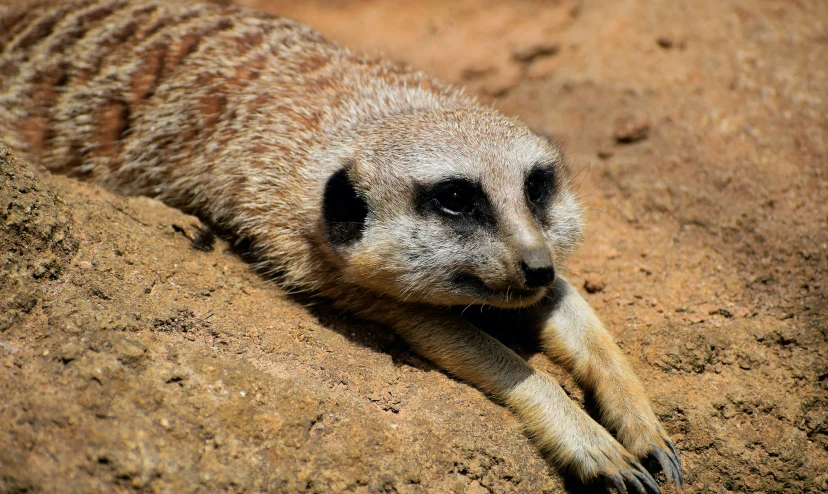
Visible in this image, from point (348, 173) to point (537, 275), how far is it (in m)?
1.05

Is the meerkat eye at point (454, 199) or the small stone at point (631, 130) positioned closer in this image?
the meerkat eye at point (454, 199)

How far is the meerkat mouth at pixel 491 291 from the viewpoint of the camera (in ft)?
9.16

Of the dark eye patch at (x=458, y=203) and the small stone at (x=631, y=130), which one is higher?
the dark eye patch at (x=458, y=203)

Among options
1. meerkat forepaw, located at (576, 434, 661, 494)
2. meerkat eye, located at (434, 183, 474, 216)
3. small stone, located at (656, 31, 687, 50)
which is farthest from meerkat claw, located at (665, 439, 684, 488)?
small stone, located at (656, 31, 687, 50)

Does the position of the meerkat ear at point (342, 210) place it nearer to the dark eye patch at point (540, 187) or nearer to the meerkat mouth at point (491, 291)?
the meerkat mouth at point (491, 291)

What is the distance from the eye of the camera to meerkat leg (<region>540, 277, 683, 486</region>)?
112 inches

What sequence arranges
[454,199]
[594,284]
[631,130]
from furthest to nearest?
[631,130]
[594,284]
[454,199]

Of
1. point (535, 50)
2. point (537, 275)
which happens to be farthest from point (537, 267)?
point (535, 50)

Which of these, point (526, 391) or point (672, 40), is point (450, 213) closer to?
point (526, 391)

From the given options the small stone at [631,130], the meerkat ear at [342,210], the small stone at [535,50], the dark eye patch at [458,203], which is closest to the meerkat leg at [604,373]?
the dark eye patch at [458,203]

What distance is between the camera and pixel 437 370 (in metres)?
3.13

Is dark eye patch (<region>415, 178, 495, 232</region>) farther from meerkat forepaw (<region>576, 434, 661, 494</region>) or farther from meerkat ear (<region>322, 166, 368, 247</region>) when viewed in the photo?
meerkat forepaw (<region>576, 434, 661, 494</region>)

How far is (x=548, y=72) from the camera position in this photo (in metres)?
5.60

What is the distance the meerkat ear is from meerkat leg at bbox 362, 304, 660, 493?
0.41 meters
